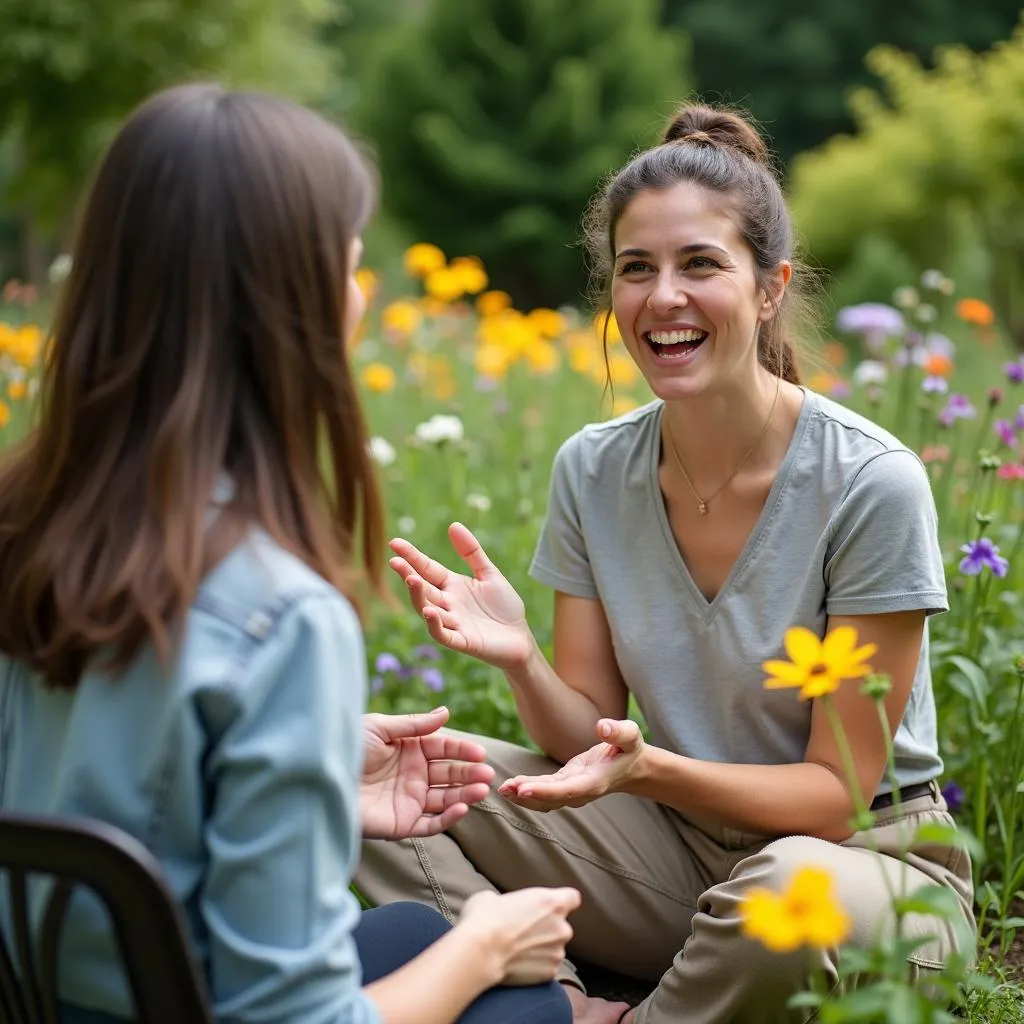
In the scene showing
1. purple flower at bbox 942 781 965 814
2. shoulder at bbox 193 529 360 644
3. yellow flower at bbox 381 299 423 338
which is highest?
yellow flower at bbox 381 299 423 338

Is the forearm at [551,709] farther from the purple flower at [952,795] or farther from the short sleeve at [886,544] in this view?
the purple flower at [952,795]

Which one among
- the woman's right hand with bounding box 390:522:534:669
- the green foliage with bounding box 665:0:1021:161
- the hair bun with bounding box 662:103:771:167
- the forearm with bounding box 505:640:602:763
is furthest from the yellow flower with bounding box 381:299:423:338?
the green foliage with bounding box 665:0:1021:161

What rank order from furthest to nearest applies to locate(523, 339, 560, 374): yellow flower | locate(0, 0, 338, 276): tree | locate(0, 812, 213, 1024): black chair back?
locate(0, 0, 338, 276): tree
locate(523, 339, 560, 374): yellow flower
locate(0, 812, 213, 1024): black chair back

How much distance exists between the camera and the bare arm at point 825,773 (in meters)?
1.79

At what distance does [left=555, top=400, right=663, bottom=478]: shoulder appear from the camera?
7.00 ft

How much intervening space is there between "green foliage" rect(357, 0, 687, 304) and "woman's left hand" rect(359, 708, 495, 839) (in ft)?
43.6

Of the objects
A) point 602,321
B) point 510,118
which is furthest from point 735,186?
point 510,118

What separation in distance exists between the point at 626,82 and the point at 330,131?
14925 mm

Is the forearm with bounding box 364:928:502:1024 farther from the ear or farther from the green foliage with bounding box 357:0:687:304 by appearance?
the green foliage with bounding box 357:0:687:304

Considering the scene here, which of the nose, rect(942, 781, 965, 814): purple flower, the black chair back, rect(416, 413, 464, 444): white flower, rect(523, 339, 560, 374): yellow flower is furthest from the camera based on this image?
rect(523, 339, 560, 374): yellow flower

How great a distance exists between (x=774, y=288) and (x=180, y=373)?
112 centimetres

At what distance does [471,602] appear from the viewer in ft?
6.15

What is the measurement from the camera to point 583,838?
2020 mm

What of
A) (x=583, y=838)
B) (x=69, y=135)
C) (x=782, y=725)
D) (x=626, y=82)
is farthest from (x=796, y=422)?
(x=626, y=82)
